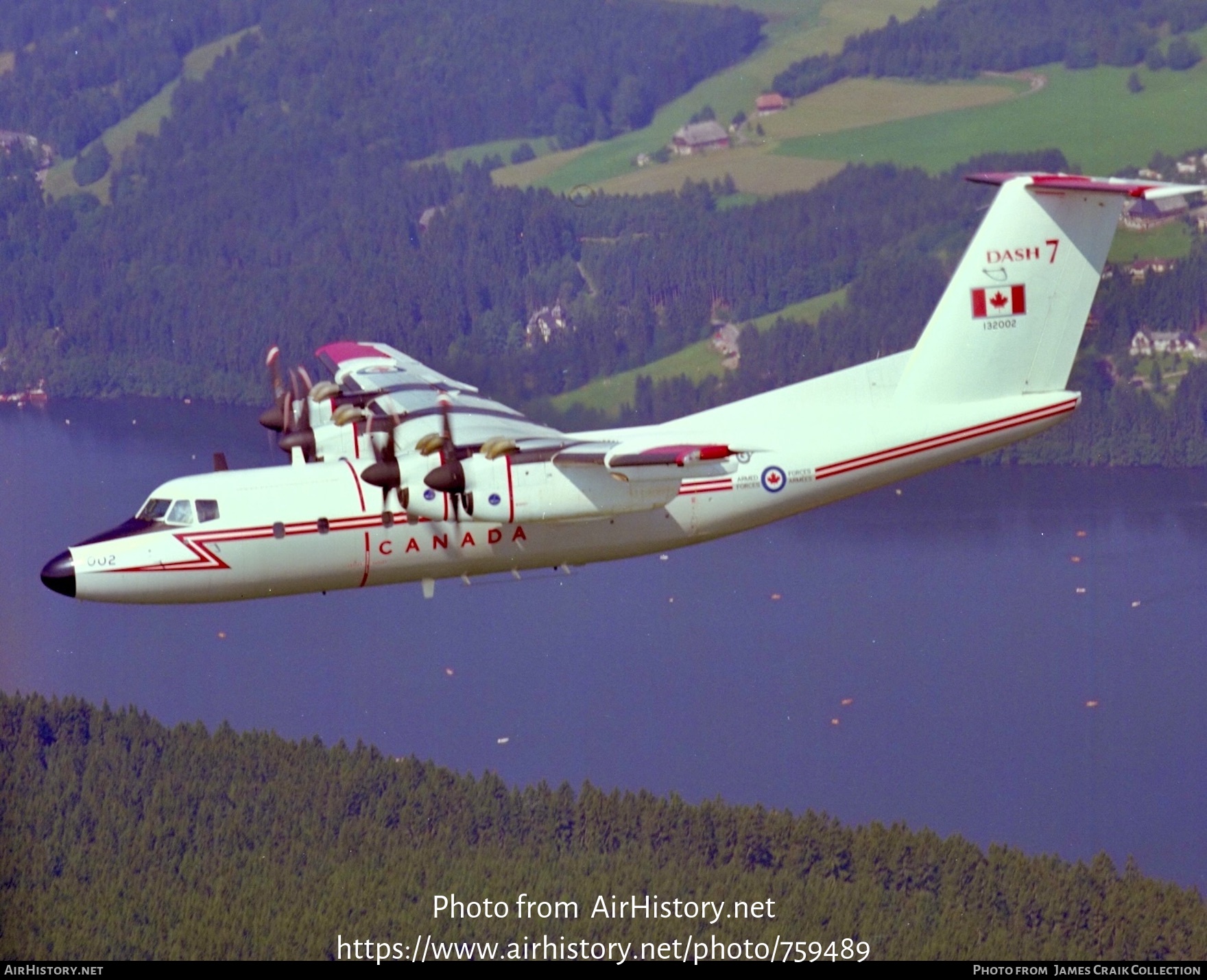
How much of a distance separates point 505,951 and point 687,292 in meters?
73.3

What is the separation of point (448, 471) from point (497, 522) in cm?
171

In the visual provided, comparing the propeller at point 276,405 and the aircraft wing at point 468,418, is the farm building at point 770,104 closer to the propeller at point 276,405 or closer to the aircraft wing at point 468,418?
the aircraft wing at point 468,418

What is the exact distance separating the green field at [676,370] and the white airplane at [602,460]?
58321mm

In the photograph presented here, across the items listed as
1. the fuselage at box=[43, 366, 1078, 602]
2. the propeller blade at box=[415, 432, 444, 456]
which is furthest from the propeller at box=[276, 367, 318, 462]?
the propeller blade at box=[415, 432, 444, 456]

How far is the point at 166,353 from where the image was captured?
165750 mm

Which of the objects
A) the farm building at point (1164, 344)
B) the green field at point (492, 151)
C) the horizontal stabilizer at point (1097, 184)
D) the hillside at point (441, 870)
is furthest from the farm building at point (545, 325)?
the horizontal stabilizer at point (1097, 184)

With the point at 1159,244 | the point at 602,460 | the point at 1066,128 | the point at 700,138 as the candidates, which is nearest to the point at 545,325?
the point at 1159,244

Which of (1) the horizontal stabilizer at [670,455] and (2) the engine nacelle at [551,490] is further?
(2) the engine nacelle at [551,490]

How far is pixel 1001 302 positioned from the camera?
44031 millimetres

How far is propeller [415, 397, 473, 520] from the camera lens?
38.4 metres

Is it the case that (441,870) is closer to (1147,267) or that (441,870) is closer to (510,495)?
(510,495)

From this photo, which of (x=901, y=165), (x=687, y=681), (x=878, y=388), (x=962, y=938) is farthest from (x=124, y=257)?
(x=878, y=388)

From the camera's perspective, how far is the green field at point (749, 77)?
559ft

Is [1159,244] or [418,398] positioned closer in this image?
[418,398]
